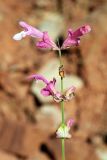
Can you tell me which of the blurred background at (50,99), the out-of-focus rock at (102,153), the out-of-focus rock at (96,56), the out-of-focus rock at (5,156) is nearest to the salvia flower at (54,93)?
the out-of-focus rock at (5,156)

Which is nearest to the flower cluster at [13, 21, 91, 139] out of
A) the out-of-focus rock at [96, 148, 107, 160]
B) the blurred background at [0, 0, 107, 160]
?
the blurred background at [0, 0, 107, 160]

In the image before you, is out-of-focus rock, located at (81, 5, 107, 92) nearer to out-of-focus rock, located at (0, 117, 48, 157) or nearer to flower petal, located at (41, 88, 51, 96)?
out-of-focus rock, located at (0, 117, 48, 157)

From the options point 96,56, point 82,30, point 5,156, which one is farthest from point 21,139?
point 82,30

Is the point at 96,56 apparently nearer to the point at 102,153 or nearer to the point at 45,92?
the point at 102,153

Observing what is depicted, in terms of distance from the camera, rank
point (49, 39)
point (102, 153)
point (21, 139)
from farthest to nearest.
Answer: point (102, 153)
point (21, 139)
point (49, 39)

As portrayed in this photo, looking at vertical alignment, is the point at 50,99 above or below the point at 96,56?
below

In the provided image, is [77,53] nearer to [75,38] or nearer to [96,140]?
[96,140]

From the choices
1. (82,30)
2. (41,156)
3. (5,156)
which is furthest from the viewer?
(41,156)

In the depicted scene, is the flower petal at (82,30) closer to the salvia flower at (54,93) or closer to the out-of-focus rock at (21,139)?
the salvia flower at (54,93)
